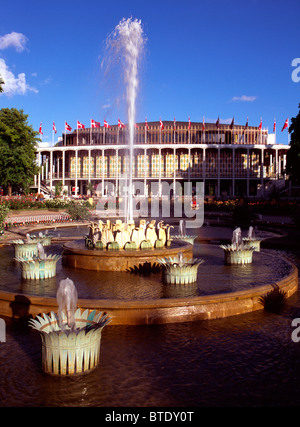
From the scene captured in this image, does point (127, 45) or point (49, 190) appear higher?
point (127, 45)

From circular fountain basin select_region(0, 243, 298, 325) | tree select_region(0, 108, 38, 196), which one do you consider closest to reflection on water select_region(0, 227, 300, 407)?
circular fountain basin select_region(0, 243, 298, 325)

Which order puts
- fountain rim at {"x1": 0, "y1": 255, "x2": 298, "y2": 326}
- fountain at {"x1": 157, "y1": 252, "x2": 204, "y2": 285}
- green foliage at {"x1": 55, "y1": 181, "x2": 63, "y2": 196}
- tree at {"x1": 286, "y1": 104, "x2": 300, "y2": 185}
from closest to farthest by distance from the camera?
fountain rim at {"x1": 0, "y1": 255, "x2": 298, "y2": 326}
fountain at {"x1": 157, "y1": 252, "x2": 204, "y2": 285}
tree at {"x1": 286, "y1": 104, "x2": 300, "y2": 185}
green foliage at {"x1": 55, "y1": 181, "x2": 63, "y2": 196}

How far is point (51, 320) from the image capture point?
5145 millimetres

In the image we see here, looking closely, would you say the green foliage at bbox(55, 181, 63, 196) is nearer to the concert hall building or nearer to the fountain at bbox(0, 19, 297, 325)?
the concert hall building

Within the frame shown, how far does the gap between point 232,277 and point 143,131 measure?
5664cm

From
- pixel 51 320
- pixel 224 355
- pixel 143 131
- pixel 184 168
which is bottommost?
pixel 224 355

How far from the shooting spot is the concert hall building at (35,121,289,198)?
6075 cm

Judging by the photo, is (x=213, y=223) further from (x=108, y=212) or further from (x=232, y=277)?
(x=232, y=277)

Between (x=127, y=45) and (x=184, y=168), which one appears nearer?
(x=127, y=45)

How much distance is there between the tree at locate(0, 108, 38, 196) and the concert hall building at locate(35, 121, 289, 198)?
1873 cm

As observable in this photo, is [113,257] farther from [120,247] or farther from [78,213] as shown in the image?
[78,213]
